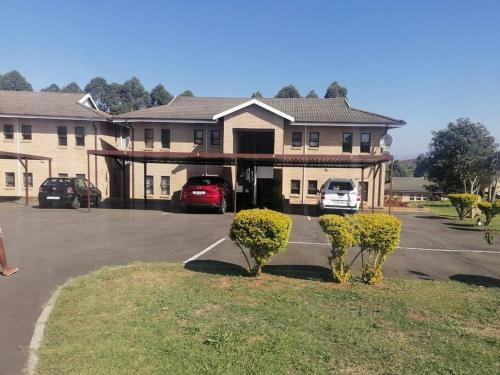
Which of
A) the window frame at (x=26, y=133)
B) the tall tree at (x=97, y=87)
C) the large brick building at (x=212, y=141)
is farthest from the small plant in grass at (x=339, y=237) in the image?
the tall tree at (x=97, y=87)

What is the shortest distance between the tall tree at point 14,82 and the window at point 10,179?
218 ft

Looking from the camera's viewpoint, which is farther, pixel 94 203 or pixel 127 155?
pixel 94 203

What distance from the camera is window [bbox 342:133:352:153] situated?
23875 millimetres

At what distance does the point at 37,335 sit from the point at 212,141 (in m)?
20.7

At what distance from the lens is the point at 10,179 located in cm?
2542

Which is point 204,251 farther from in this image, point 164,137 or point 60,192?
point 164,137

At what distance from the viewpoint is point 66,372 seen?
11.6 feet

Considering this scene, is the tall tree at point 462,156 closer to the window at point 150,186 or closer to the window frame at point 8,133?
the window at point 150,186

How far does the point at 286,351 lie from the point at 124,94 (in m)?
87.3

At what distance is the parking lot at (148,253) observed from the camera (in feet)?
17.8

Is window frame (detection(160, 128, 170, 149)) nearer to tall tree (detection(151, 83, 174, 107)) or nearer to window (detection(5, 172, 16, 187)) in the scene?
window (detection(5, 172, 16, 187))

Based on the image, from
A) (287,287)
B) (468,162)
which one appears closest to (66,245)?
(287,287)

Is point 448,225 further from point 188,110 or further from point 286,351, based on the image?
point 188,110

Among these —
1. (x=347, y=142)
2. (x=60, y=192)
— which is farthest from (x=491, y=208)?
(x=60, y=192)
